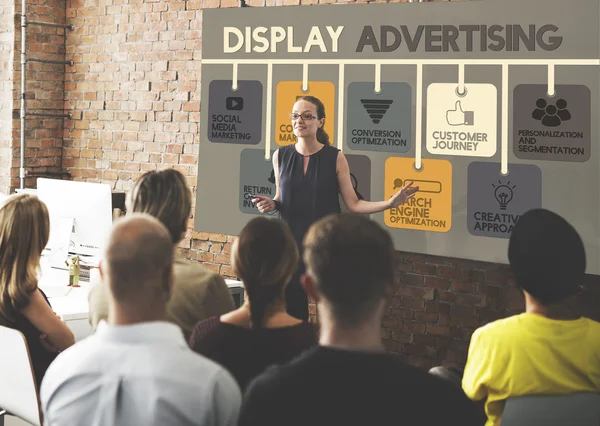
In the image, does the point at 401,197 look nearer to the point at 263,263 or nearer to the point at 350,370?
the point at 263,263

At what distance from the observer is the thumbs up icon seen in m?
3.93

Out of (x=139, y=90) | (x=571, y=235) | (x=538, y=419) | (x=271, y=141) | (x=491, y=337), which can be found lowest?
(x=538, y=419)

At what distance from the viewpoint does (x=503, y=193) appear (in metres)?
3.84

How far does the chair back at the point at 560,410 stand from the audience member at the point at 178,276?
3.05ft

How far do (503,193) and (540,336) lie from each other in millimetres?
2004

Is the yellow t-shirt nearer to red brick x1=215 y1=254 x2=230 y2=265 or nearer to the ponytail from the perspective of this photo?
the ponytail

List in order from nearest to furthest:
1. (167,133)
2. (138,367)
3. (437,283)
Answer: (138,367), (437,283), (167,133)

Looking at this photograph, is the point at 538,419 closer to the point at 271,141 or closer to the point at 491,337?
the point at 491,337

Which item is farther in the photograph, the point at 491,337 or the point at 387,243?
the point at 491,337

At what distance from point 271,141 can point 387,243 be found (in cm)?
323

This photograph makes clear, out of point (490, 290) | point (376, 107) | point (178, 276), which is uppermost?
point (376, 107)

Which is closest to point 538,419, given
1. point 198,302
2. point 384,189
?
point 198,302

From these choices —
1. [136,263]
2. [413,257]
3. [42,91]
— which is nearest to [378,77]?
[413,257]

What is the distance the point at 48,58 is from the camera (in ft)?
20.4
